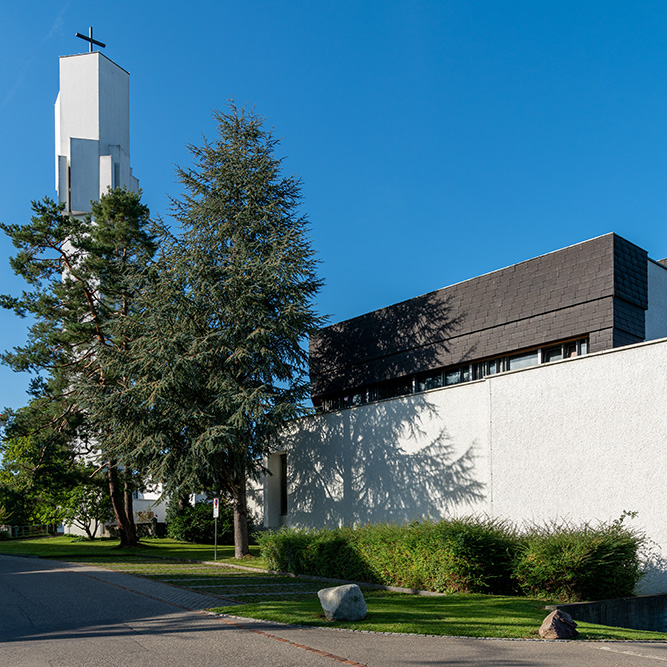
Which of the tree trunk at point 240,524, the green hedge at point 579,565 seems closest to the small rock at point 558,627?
the green hedge at point 579,565

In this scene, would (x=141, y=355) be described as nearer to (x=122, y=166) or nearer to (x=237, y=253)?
(x=237, y=253)

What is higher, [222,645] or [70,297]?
[70,297]

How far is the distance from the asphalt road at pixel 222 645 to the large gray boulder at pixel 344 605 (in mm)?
623

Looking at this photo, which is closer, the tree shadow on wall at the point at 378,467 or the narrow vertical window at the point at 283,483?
the tree shadow on wall at the point at 378,467

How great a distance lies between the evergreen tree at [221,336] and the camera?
2338cm

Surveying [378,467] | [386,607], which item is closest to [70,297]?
[378,467]

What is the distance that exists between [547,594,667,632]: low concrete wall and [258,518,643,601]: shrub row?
38cm

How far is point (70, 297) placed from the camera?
3139cm

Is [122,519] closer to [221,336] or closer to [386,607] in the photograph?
[221,336]

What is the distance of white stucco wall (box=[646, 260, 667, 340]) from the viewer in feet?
64.7

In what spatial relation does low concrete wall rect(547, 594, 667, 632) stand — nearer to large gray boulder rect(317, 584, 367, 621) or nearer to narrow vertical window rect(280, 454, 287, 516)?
large gray boulder rect(317, 584, 367, 621)

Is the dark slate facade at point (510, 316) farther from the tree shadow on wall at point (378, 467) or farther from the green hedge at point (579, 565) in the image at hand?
the green hedge at point (579, 565)

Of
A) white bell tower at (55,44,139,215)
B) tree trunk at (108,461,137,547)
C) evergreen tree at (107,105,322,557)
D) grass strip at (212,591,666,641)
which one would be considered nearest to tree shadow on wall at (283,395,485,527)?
evergreen tree at (107,105,322,557)

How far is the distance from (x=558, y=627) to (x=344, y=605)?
3.32 m
